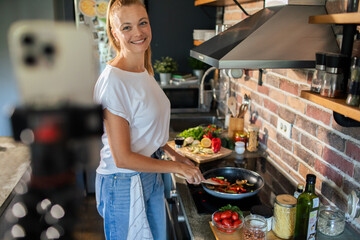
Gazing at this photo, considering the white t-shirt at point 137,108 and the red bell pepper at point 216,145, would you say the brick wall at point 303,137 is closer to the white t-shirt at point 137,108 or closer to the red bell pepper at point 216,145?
the red bell pepper at point 216,145

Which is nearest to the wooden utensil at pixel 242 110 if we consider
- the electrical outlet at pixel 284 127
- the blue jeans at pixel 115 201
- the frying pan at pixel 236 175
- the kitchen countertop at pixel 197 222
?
the electrical outlet at pixel 284 127

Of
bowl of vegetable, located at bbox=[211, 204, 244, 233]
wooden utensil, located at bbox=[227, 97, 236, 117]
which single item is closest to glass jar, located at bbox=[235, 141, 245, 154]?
wooden utensil, located at bbox=[227, 97, 236, 117]

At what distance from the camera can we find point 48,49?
0.13m

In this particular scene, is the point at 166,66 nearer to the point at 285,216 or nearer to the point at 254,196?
the point at 254,196

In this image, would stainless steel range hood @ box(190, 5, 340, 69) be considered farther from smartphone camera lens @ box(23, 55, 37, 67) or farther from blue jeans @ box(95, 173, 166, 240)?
smartphone camera lens @ box(23, 55, 37, 67)

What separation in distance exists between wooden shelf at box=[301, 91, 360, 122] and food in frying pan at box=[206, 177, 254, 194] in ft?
1.74

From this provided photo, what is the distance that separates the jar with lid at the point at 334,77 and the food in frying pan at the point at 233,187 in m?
0.59

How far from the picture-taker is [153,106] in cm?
128

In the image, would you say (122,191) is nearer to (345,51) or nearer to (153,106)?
(153,106)

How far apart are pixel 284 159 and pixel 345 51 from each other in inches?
30.4

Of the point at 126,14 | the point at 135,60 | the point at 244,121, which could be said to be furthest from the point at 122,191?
the point at 244,121

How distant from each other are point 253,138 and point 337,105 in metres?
1.04

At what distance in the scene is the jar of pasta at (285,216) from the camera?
1069mm

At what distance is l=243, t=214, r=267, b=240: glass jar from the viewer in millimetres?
1031
